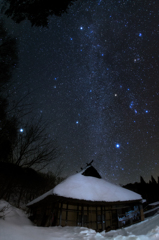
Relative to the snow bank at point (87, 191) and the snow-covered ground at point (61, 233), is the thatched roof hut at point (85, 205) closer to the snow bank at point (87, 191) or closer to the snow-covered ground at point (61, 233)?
the snow bank at point (87, 191)

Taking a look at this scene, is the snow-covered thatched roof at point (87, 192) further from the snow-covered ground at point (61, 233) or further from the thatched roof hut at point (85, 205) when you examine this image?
the snow-covered ground at point (61, 233)

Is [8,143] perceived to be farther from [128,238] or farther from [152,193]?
[152,193]

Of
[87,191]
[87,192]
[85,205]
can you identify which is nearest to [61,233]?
[87,192]

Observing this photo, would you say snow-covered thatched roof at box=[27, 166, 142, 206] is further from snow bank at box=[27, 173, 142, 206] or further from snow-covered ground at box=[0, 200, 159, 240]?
snow-covered ground at box=[0, 200, 159, 240]

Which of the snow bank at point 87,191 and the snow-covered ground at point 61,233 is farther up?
the snow bank at point 87,191

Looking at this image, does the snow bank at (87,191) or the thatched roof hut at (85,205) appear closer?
the snow bank at (87,191)

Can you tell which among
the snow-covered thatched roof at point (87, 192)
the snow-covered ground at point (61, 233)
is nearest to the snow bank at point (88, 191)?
the snow-covered thatched roof at point (87, 192)

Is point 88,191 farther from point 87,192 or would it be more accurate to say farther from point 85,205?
point 85,205

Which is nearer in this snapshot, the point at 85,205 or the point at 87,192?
the point at 87,192

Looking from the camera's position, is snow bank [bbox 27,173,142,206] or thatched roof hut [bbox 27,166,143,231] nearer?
snow bank [bbox 27,173,142,206]

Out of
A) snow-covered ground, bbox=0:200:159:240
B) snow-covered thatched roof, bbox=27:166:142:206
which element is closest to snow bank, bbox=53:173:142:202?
snow-covered thatched roof, bbox=27:166:142:206

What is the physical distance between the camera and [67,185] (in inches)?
427

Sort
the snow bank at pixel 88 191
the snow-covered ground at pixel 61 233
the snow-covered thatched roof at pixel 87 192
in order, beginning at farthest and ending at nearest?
the snow bank at pixel 88 191, the snow-covered thatched roof at pixel 87 192, the snow-covered ground at pixel 61 233

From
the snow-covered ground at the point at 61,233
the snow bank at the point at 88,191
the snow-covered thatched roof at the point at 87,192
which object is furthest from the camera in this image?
the snow bank at the point at 88,191
